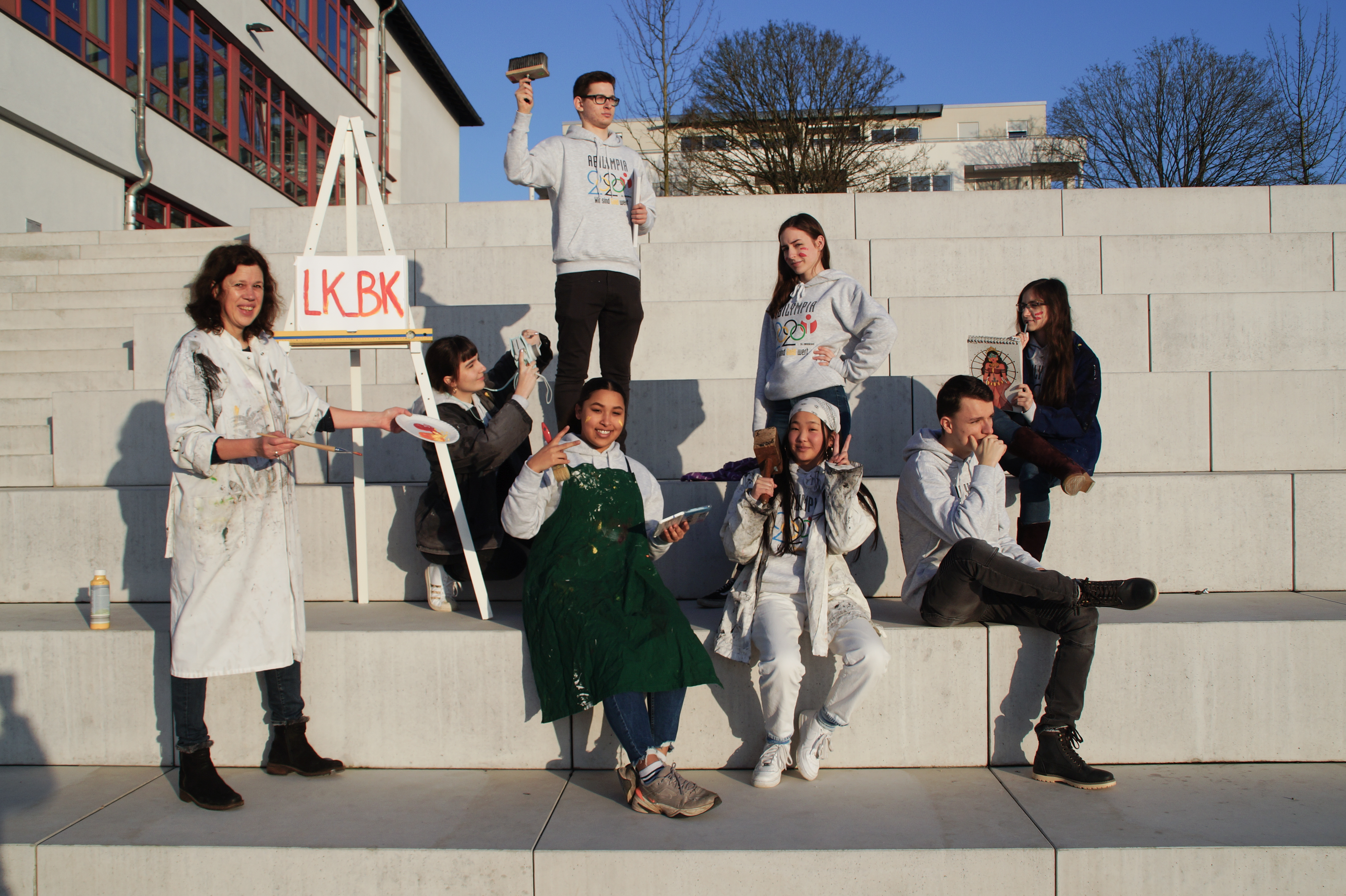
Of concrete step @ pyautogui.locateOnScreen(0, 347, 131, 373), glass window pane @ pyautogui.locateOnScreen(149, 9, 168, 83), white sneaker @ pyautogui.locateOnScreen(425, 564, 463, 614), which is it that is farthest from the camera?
glass window pane @ pyautogui.locateOnScreen(149, 9, 168, 83)

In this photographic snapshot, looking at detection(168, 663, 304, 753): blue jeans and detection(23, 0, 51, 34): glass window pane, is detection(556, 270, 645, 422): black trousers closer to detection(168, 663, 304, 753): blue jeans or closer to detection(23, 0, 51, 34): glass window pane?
detection(168, 663, 304, 753): blue jeans

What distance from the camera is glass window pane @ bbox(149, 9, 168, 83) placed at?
13.5 metres

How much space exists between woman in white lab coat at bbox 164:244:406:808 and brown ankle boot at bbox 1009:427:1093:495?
9.72 feet

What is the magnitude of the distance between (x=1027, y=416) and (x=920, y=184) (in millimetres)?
25485

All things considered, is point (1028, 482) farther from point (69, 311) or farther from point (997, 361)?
point (69, 311)

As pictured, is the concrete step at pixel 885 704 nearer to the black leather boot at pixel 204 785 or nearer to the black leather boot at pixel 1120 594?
the black leather boot at pixel 1120 594

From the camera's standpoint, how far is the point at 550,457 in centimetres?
288

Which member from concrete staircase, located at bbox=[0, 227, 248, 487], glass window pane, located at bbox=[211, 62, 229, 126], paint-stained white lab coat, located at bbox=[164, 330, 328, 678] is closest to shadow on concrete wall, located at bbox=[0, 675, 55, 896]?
paint-stained white lab coat, located at bbox=[164, 330, 328, 678]

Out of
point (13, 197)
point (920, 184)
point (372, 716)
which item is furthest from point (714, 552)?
point (920, 184)

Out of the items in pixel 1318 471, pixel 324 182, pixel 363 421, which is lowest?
pixel 1318 471

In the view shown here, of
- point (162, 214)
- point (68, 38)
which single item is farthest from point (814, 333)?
point (162, 214)

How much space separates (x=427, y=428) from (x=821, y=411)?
58.1 inches

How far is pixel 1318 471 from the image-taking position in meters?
4.02

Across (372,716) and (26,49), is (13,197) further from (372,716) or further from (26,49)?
(372,716)
